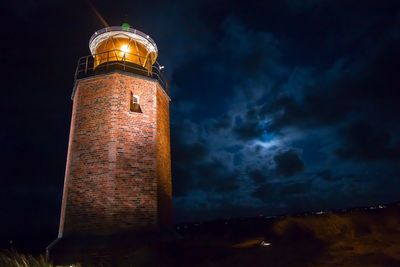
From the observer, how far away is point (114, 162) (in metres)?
10.1

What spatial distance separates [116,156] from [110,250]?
3.00m

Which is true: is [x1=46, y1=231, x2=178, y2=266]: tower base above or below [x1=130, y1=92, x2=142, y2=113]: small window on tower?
below

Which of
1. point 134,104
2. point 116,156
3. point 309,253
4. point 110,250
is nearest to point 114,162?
point 116,156

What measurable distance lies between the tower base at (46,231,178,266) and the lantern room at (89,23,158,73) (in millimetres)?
6753

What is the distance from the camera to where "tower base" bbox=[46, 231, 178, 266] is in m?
Answer: 9.07

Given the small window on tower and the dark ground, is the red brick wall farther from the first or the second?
the dark ground

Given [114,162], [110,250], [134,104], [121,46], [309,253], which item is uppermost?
[121,46]

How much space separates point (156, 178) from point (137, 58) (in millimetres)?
5356

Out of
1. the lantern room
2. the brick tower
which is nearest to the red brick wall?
the brick tower

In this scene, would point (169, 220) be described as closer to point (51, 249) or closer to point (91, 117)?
point (51, 249)

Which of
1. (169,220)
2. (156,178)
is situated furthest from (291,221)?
(156,178)

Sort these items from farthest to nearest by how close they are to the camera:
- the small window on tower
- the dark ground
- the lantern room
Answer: the lantern room
the small window on tower
the dark ground

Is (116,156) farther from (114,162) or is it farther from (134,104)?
(134,104)

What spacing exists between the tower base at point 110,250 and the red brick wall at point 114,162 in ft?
0.96
